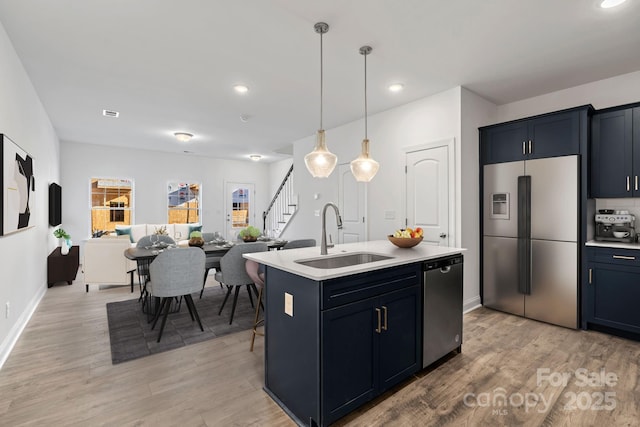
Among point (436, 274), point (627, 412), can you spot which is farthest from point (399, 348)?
point (627, 412)

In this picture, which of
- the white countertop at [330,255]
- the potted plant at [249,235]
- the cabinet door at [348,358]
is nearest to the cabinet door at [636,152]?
the white countertop at [330,255]

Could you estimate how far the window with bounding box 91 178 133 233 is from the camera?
761 cm

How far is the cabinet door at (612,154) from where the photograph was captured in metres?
3.22

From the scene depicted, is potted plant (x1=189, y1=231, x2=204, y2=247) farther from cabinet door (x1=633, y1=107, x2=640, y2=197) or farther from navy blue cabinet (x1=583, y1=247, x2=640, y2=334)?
cabinet door (x1=633, y1=107, x2=640, y2=197)

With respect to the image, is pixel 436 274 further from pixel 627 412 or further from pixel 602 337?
pixel 602 337

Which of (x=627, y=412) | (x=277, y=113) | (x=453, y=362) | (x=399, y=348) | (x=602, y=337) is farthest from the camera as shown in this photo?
(x=277, y=113)

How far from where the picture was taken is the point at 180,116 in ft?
16.8

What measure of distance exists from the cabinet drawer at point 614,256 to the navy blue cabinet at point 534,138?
1076mm

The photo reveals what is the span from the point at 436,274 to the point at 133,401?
2.39m

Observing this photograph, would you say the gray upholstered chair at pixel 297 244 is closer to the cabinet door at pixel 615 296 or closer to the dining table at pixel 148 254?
the dining table at pixel 148 254

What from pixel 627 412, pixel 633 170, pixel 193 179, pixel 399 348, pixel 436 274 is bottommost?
pixel 627 412

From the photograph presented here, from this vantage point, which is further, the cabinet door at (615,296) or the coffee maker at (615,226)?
the coffee maker at (615,226)

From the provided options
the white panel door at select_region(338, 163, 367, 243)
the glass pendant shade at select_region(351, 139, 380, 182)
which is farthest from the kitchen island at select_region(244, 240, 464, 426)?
the white panel door at select_region(338, 163, 367, 243)

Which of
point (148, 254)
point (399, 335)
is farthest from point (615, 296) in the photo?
point (148, 254)
